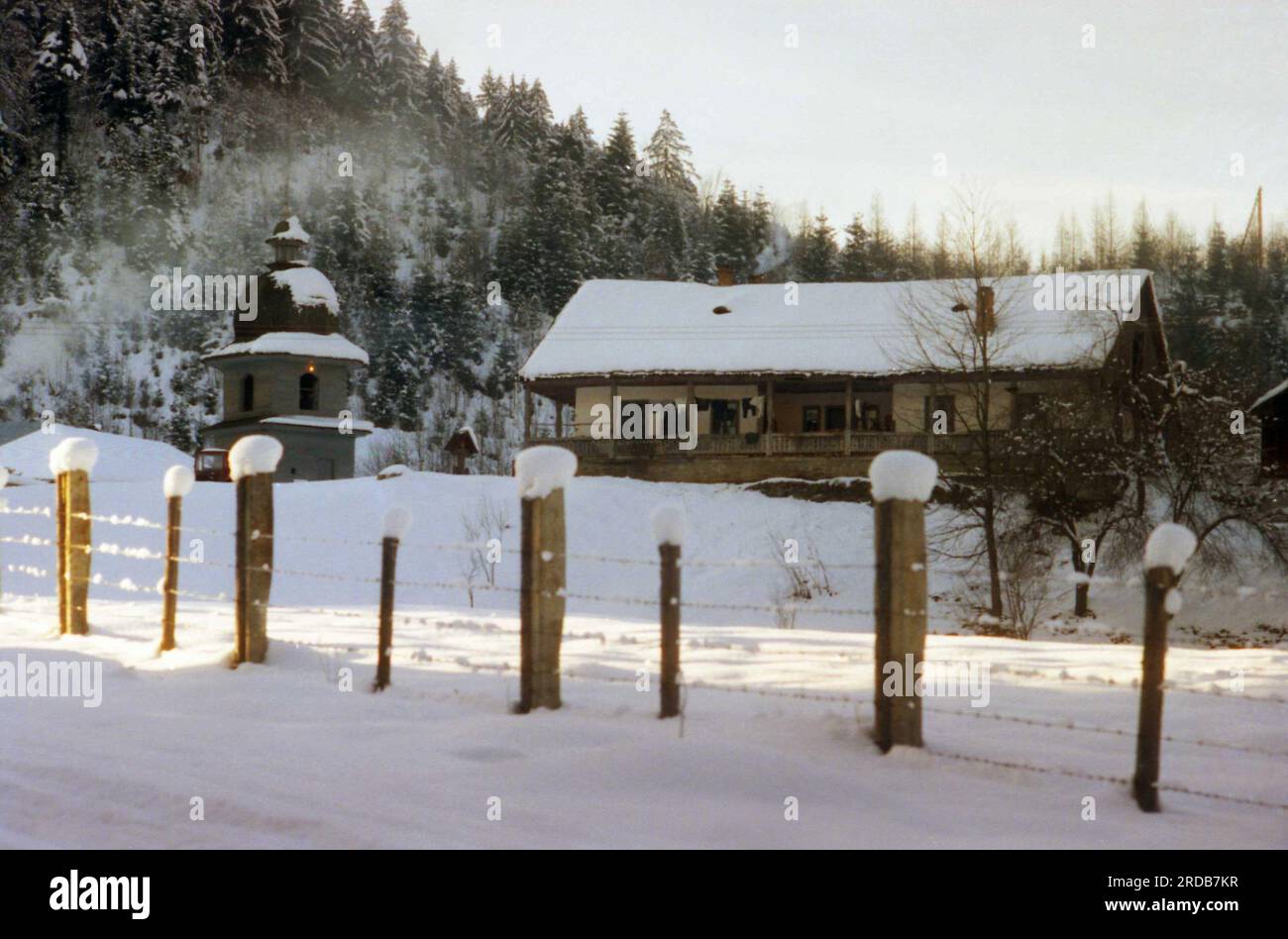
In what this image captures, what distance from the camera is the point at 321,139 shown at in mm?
93062

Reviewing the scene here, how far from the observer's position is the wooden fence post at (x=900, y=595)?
6.08 meters

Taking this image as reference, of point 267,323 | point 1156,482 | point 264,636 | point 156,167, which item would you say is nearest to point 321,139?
point 156,167

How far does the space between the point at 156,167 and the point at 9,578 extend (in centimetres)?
6251

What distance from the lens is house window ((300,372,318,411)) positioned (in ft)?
136

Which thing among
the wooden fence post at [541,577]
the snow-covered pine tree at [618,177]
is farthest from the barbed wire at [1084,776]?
the snow-covered pine tree at [618,177]

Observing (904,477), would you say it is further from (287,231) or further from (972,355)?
(287,231)

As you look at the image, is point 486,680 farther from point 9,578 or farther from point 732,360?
point 732,360

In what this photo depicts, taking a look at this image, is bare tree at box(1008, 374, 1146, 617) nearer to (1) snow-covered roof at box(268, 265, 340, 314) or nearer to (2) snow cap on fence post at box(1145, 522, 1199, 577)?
(2) snow cap on fence post at box(1145, 522, 1199, 577)

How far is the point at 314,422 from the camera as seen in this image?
4056 centimetres

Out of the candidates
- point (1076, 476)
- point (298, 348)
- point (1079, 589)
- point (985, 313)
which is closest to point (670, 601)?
point (1079, 589)

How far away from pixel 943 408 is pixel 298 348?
2199cm

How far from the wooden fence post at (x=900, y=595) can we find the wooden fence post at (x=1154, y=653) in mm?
1085

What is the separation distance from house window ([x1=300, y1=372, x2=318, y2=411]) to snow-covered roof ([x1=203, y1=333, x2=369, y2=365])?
1007 mm
